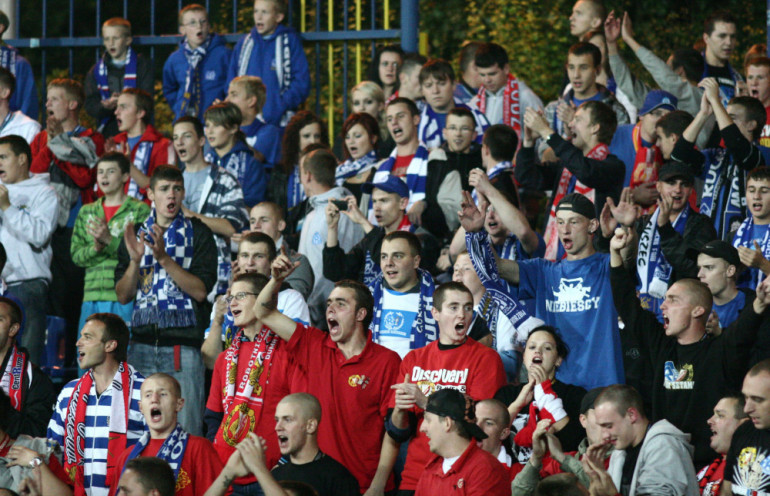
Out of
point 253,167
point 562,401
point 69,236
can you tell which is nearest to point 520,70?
point 253,167

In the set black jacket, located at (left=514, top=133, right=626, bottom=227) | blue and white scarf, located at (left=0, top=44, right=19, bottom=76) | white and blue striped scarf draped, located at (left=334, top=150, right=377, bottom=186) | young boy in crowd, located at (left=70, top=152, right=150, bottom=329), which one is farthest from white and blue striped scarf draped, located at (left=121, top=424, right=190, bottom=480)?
blue and white scarf, located at (left=0, top=44, right=19, bottom=76)

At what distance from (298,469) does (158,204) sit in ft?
10.6

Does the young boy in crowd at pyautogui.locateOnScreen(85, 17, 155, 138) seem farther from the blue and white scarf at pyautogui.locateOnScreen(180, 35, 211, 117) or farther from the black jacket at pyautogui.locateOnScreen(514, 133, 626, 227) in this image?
the black jacket at pyautogui.locateOnScreen(514, 133, 626, 227)

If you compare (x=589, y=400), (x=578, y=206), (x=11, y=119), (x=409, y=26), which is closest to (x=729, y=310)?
(x=578, y=206)

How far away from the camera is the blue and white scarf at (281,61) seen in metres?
12.7

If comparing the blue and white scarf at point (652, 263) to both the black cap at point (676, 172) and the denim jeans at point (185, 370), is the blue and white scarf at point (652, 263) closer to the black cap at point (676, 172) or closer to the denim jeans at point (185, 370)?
the black cap at point (676, 172)

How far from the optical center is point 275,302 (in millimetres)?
7871

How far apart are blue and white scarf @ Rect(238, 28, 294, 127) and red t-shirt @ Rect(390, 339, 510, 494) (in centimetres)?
545

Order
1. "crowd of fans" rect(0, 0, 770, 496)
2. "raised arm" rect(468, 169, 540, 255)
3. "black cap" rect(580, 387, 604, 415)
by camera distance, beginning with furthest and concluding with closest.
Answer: "raised arm" rect(468, 169, 540, 255) < "black cap" rect(580, 387, 604, 415) < "crowd of fans" rect(0, 0, 770, 496)

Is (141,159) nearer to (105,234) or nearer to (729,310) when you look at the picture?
(105,234)

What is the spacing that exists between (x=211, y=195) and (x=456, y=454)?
4339mm

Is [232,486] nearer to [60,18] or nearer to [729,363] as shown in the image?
[729,363]

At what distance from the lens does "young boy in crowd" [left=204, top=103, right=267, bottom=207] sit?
11266mm

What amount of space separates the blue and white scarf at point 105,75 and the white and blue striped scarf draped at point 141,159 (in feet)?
4.96
